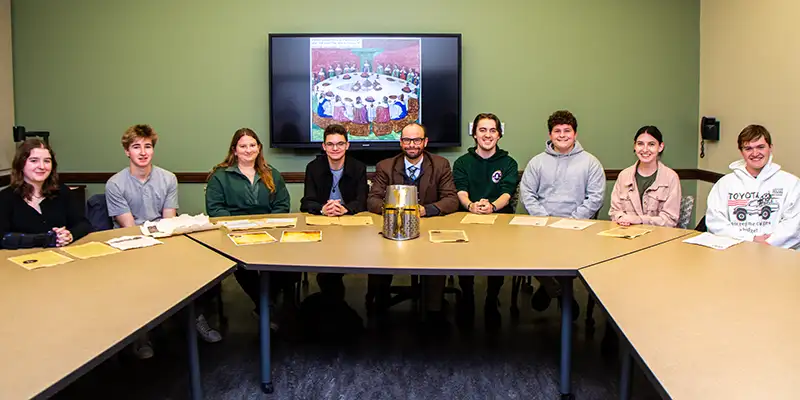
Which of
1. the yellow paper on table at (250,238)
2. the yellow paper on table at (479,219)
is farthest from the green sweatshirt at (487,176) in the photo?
the yellow paper on table at (250,238)

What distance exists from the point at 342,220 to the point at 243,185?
715 millimetres

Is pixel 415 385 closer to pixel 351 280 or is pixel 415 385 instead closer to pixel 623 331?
pixel 623 331

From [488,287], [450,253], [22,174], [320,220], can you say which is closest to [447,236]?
[450,253]

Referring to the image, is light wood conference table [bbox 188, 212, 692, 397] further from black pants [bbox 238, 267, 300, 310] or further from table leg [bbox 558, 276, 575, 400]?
black pants [bbox 238, 267, 300, 310]

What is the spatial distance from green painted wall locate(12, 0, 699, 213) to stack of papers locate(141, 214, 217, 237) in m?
2.06

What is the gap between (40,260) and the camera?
234 centimetres

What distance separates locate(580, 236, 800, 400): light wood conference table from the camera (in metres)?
1.33

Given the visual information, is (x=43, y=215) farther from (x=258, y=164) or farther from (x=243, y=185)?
(x=258, y=164)

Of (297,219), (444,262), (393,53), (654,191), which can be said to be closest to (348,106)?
(393,53)

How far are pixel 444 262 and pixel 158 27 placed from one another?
365 cm

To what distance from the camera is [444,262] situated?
7.76 feet

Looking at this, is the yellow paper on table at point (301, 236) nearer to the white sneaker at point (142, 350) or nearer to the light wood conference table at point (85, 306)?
the light wood conference table at point (85, 306)

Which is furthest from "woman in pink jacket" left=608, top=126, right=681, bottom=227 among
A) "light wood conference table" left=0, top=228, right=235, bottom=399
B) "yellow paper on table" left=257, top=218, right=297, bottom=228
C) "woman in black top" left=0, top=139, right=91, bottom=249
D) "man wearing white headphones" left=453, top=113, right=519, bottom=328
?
"woman in black top" left=0, top=139, right=91, bottom=249

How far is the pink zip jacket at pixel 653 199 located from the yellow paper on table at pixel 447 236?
996mm
